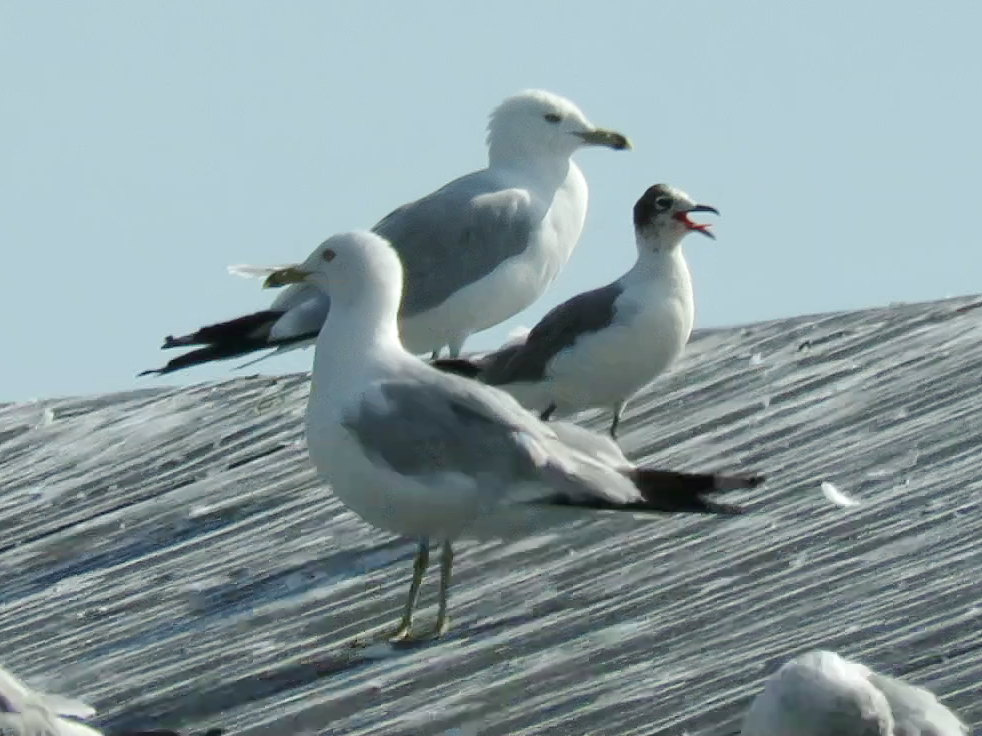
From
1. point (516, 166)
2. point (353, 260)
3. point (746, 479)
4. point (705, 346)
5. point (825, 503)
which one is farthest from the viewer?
point (516, 166)

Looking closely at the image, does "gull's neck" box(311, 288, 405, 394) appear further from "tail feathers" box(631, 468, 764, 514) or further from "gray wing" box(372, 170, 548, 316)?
"gray wing" box(372, 170, 548, 316)

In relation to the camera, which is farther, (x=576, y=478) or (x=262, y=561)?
(x=262, y=561)

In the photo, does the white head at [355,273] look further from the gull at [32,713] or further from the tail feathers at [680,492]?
the gull at [32,713]

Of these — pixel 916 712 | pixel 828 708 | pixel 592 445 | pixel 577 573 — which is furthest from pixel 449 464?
pixel 828 708

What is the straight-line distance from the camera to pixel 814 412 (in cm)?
997

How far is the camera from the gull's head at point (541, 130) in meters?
13.4

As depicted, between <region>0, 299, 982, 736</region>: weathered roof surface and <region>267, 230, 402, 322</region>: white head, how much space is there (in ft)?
3.17

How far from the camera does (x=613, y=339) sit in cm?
1032

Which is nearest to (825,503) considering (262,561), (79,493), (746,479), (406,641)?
(746,479)

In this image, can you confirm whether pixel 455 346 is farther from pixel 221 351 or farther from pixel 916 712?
pixel 916 712

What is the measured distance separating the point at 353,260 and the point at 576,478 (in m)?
1.45

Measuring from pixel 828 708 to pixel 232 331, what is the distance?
6.63 meters

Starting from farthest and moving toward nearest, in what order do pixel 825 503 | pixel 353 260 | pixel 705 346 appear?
pixel 705 346
pixel 353 260
pixel 825 503

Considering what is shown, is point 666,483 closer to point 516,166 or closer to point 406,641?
point 406,641
